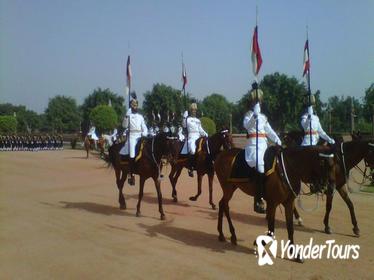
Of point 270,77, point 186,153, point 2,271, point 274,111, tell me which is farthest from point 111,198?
point 270,77

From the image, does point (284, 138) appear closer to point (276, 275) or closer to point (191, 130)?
point (191, 130)

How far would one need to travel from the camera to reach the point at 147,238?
912cm

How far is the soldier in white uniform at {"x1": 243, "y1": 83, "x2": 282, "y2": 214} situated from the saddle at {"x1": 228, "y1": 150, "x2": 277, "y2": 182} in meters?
0.11

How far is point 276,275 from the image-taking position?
6.86 meters

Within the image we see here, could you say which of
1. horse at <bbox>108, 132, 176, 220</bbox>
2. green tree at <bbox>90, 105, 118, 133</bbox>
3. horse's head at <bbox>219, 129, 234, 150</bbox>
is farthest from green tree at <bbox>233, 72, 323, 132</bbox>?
horse at <bbox>108, 132, 176, 220</bbox>

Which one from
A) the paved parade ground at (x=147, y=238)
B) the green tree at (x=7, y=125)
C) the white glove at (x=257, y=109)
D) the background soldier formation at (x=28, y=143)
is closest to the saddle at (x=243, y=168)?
the white glove at (x=257, y=109)

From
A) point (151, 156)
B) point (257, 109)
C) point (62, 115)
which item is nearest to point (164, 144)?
point (151, 156)

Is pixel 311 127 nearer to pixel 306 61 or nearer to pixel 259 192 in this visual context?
pixel 306 61

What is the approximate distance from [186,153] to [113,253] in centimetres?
613

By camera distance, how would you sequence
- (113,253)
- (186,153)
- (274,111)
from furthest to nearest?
(274,111) → (186,153) → (113,253)

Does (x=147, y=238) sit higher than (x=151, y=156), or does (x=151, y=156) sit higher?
(x=151, y=156)

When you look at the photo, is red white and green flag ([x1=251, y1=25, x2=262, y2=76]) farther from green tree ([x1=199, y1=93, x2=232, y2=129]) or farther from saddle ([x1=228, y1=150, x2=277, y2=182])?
green tree ([x1=199, y1=93, x2=232, y2=129])

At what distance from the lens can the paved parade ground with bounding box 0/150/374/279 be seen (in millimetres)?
7008

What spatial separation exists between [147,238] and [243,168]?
261cm
